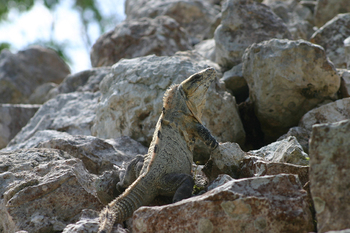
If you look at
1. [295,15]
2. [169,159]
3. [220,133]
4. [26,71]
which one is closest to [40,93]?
[26,71]

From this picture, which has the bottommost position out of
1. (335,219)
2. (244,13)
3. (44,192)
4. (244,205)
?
(335,219)

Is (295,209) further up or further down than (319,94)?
further down

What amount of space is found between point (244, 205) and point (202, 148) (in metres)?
2.85

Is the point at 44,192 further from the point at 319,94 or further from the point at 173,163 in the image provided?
the point at 319,94

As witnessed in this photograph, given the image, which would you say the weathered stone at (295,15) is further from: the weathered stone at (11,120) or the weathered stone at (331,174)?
the weathered stone at (11,120)

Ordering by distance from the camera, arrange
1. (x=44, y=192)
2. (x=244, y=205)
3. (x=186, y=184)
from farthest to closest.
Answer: (x=44, y=192)
(x=186, y=184)
(x=244, y=205)

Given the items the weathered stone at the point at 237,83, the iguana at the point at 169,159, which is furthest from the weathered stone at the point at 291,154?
the weathered stone at the point at 237,83

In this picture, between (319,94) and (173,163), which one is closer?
(173,163)

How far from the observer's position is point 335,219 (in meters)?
2.51

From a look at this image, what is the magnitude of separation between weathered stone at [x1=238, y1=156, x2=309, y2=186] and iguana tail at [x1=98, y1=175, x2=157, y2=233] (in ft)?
3.95

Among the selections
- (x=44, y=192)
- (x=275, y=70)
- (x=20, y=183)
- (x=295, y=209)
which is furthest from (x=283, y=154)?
(x=20, y=183)

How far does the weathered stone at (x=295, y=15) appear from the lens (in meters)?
10.8

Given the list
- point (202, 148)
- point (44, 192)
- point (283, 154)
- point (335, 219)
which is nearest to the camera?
point (335, 219)

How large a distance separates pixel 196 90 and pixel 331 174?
7.81 feet
